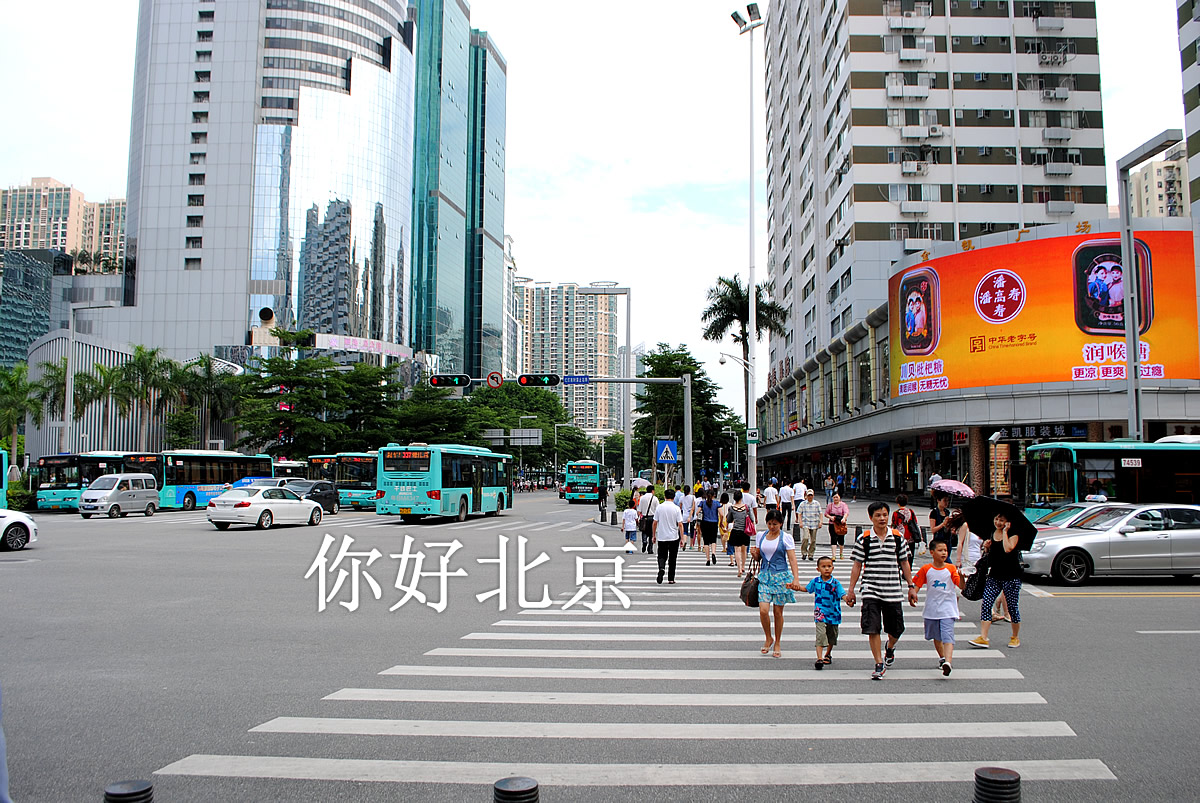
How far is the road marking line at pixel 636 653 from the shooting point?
8.49 metres

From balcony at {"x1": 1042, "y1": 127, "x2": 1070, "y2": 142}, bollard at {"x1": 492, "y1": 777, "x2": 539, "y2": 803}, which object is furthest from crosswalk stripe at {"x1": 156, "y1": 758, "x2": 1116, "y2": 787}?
balcony at {"x1": 1042, "y1": 127, "x2": 1070, "y2": 142}

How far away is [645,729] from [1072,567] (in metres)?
11.6

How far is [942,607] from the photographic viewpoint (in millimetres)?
7809

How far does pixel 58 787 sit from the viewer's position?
4.78 metres

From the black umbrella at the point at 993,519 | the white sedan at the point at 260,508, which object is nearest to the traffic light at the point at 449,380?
the white sedan at the point at 260,508

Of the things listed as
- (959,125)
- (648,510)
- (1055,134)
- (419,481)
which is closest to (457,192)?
(959,125)

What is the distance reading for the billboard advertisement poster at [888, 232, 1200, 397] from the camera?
3512 cm

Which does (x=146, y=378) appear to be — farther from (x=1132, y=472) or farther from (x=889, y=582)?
(x=889, y=582)

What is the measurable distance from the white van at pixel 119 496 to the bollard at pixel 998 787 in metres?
36.4

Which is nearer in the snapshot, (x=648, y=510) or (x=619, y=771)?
(x=619, y=771)

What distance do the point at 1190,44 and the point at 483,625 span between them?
162ft

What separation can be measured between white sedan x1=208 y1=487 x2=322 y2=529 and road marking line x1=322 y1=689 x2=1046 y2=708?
22.1m

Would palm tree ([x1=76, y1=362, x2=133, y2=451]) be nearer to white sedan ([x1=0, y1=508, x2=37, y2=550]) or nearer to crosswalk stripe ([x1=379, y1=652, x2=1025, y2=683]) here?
white sedan ([x1=0, y1=508, x2=37, y2=550])

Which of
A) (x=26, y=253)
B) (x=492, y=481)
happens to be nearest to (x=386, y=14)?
(x=26, y=253)
